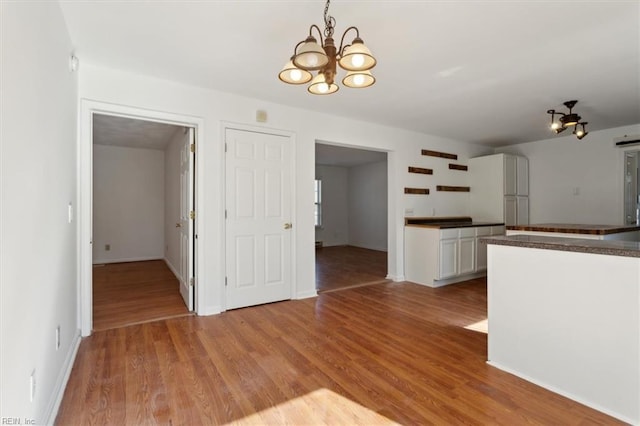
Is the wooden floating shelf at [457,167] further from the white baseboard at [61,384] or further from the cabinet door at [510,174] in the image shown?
the white baseboard at [61,384]

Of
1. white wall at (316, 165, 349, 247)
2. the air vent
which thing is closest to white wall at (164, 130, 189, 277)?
white wall at (316, 165, 349, 247)

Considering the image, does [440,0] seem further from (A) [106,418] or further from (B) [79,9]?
(A) [106,418]

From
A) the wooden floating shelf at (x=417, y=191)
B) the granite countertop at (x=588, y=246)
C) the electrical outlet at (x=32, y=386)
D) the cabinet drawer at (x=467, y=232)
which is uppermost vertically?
the wooden floating shelf at (x=417, y=191)

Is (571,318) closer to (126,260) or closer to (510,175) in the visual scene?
(510,175)

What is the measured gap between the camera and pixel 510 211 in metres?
5.58

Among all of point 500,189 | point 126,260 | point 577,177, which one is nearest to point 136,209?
point 126,260

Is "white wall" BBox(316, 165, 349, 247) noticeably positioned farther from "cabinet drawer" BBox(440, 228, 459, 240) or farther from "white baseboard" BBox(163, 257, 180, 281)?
"cabinet drawer" BBox(440, 228, 459, 240)

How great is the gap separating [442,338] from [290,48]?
2.72 metres

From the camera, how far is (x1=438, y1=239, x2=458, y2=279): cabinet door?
4445 mm

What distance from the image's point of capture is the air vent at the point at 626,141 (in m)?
4.63

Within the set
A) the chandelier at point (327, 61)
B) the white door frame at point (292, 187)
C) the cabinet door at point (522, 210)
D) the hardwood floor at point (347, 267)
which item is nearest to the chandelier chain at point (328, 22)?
the chandelier at point (327, 61)

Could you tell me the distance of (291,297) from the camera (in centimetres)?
382

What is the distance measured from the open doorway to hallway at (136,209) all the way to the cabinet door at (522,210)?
5.76 meters

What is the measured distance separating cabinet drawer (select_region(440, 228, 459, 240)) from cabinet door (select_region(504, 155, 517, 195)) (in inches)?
63.8
